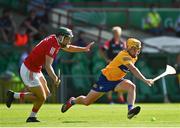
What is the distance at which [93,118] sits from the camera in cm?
2017

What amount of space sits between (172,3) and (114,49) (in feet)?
34.2

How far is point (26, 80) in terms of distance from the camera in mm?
19422

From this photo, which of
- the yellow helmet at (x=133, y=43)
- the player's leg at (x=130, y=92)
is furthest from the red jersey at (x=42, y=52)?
the player's leg at (x=130, y=92)

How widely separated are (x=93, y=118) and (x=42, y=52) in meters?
2.14

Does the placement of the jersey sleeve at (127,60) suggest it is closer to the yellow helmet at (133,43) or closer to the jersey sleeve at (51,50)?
the yellow helmet at (133,43)

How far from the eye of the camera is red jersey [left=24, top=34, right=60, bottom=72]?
1914 cm

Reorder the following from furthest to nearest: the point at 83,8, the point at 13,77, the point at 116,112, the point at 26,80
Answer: the point at 83,8, the point at 13,77, the point at 116,112, the point at 26,80

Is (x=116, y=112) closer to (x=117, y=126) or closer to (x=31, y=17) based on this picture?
(x=117, y=126)

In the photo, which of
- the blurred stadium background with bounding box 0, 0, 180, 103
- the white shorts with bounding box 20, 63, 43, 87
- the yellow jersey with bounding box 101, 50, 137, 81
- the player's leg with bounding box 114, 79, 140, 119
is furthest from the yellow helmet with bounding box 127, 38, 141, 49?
the blurred stadium background with bounding box 0, 0, 180, 103

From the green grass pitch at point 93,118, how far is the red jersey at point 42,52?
4.18 feet

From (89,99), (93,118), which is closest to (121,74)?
(89,99)

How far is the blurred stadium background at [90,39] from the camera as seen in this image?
3095 cm

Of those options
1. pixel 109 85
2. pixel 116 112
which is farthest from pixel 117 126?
pixel 116 112

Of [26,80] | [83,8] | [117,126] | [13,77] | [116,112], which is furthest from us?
[83,8]
